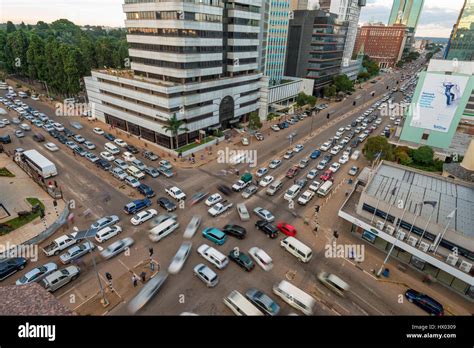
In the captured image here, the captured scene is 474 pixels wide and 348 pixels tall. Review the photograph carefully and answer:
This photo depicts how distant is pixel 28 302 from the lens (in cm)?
1864

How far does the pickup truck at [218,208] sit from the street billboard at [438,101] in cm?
5205

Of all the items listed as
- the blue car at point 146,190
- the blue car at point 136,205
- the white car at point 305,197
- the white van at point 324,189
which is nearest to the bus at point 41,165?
the blue car at point 146,190

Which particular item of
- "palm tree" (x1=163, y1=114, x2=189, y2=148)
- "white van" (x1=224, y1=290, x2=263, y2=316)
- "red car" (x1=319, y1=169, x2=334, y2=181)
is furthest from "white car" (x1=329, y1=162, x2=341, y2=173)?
"white van" (x1=224, y1=290, x2=263, y2=316)

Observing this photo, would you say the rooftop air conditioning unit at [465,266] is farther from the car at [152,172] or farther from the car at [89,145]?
the car at [89,145]

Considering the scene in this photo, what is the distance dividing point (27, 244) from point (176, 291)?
2104 cm

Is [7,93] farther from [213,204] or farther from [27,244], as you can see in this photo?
[213,204]

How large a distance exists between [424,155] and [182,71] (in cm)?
5645

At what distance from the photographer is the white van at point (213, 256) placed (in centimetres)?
3042

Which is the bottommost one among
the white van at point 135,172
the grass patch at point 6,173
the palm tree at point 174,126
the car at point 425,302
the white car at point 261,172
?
the car at point 425,302

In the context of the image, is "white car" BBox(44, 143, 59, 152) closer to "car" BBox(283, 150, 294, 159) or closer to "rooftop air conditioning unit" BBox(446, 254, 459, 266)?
"car" BBox(283, 150, 294, 159)

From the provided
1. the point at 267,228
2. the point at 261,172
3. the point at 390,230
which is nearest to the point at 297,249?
the point at 267,228

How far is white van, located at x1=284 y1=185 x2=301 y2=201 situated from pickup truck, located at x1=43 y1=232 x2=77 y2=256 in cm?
3239

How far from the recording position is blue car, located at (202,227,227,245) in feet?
112
